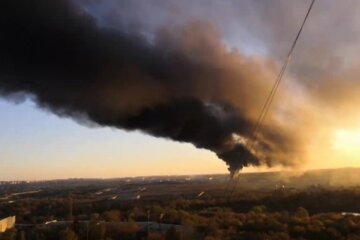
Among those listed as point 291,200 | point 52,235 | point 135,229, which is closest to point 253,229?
point 135,229

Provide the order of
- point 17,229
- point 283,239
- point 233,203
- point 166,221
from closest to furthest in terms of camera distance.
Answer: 1. point 283,239
2. point 17,229
3. point 166,221
4. point 233,203

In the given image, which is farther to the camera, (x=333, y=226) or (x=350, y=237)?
(x=333, y=226)

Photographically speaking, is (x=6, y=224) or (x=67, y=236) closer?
(x=67, y=236)

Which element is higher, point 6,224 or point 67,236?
point 6,224

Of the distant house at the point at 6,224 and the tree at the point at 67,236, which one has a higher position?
the distant house at the point at 6,224

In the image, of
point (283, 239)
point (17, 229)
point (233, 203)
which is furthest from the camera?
point (233, 203)

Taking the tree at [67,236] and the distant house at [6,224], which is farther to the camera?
the distant house at [6,224]

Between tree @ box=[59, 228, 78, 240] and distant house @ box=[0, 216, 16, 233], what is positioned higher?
distant house @ box=[0, 216, 16, 233]

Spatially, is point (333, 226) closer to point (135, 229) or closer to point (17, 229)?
point (135, 229)

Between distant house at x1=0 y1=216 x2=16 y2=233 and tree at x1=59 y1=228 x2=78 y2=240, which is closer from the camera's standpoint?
tree at x1=59 y1=228 x2=78 y2=240

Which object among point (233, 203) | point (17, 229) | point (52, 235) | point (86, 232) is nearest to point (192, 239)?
point (86, 232)
